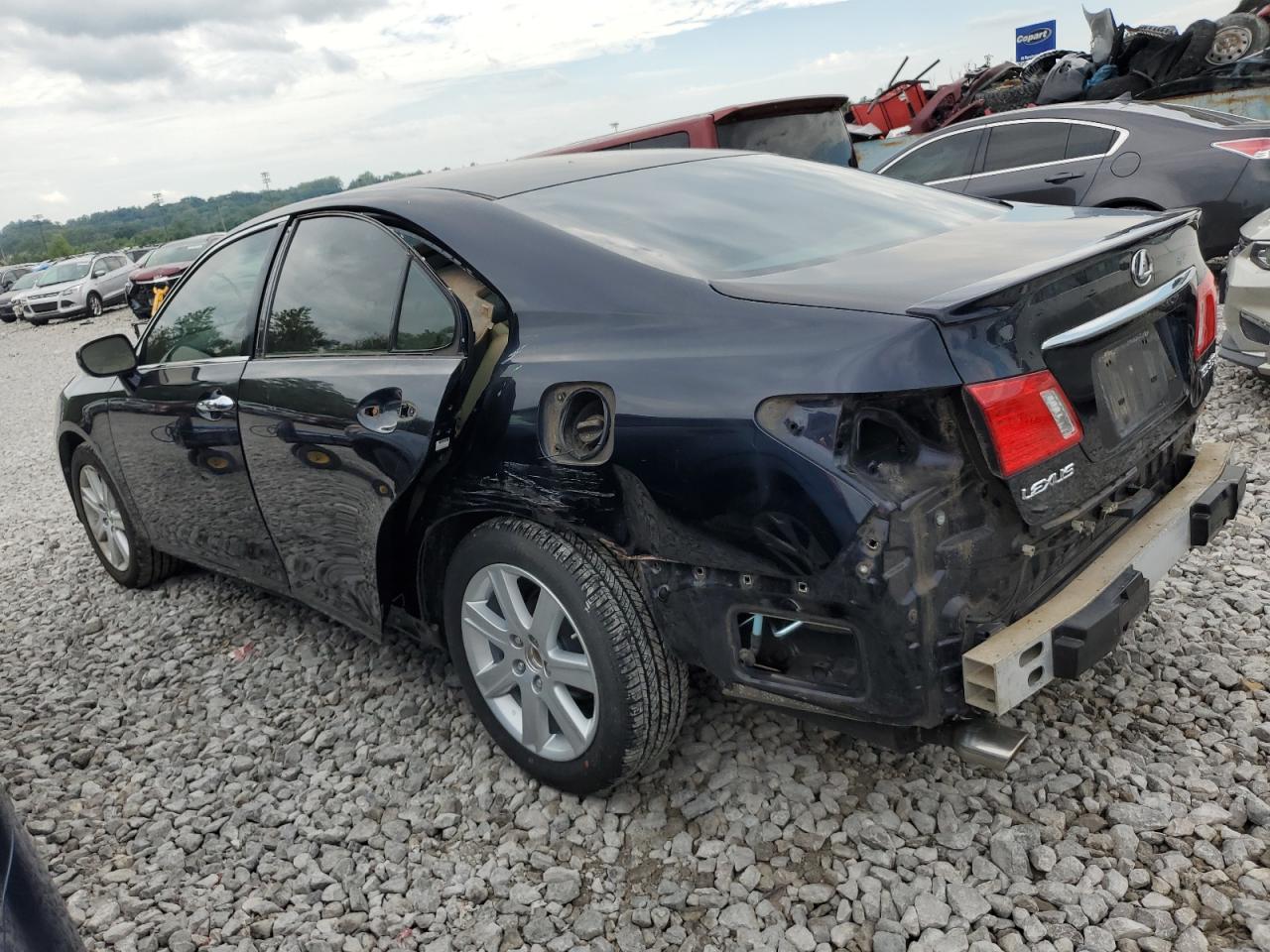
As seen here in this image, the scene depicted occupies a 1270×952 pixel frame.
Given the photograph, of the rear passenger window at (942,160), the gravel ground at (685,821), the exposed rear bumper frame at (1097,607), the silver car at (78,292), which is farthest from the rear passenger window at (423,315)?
the silver car at (78,292)

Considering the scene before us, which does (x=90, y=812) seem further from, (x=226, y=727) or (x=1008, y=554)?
(x=1008, y=554)

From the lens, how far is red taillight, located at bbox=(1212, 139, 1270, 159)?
6.54 metres

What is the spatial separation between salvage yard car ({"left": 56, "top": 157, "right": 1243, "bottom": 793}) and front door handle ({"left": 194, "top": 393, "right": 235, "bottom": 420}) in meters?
0.03

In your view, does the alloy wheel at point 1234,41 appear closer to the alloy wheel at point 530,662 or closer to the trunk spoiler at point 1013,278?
the trunk spoiler at point 1013,278

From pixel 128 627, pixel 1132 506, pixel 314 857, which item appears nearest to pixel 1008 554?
pixel 1132 506

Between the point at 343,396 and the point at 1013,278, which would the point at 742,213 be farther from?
the point at 343,396

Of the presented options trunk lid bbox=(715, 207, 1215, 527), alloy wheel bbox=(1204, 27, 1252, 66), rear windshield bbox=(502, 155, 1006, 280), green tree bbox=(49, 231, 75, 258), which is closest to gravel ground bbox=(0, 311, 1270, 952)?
trunk lid bbox=(715, 207, 1215, 527)

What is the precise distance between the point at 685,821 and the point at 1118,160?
638 centimetres

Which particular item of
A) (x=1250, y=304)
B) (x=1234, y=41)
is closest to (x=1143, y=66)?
(x=1234, y=41)

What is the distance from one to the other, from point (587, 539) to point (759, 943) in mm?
943

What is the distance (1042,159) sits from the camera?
7508mm

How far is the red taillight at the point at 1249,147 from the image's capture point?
6543 mm

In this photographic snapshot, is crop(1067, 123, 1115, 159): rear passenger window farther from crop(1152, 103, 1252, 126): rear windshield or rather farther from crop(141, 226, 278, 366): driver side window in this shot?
crop(141, 226, 278, 366): driver side window

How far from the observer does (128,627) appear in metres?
4.33
